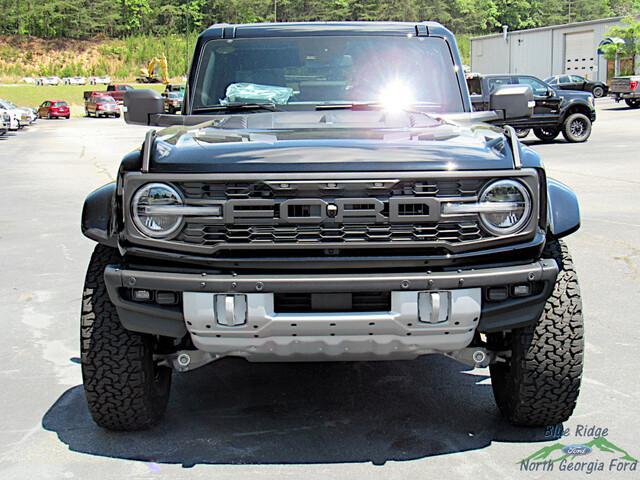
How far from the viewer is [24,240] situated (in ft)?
31.7

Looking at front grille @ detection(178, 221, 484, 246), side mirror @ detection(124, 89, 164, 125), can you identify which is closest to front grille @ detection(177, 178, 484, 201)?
front grille @ detection(178, 221, 484, 246)

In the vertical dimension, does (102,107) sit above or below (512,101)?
below

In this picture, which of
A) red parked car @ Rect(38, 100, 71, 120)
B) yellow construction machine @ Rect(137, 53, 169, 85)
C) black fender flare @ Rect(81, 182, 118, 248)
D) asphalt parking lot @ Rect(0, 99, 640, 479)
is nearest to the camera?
asphalt parking lot @ Rect(0, 99, 640, 479)

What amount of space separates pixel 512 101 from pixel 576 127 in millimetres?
18841

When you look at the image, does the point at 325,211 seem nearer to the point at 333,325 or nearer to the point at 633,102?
the point at 333,325

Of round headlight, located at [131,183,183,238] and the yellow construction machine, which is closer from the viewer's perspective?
round headlight, located at [131,183,183,238]

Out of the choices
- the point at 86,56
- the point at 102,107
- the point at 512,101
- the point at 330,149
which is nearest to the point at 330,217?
the point at 330,149

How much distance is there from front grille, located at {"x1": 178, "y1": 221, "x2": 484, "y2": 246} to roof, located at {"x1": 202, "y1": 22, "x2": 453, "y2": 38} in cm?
231

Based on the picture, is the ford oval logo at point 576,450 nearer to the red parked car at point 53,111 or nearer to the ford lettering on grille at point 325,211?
the ford lettering on grille at point 325,211

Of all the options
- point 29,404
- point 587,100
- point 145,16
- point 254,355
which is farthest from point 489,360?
point 145,16

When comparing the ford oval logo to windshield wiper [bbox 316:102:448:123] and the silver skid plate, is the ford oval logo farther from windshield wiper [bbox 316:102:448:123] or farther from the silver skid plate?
windshield wiper [bbox 316:102:448:123]

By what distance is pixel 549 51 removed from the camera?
70812 millimetres

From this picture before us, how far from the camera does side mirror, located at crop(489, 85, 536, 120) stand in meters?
5.23

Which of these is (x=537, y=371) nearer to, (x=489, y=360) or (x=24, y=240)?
(x=489, y=360)
